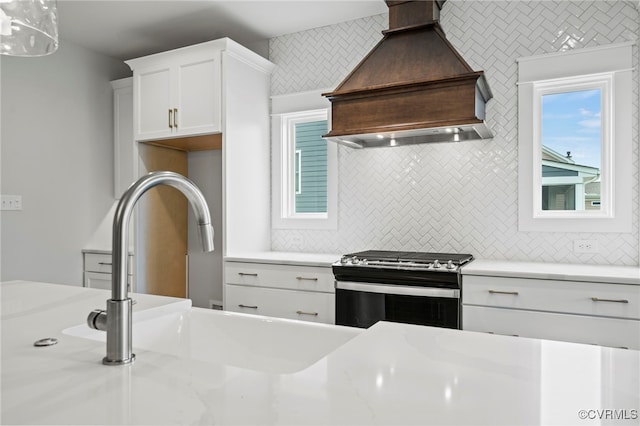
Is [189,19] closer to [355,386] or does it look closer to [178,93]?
A: [178,93]

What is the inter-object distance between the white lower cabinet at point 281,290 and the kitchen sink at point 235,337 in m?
1.52

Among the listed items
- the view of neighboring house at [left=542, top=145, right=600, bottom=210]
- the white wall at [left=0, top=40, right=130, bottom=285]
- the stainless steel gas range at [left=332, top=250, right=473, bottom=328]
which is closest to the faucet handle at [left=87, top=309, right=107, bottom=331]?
the stainless steel gas range at [left=332, top=250, right=473, bottom=328]

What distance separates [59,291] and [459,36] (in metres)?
2.91

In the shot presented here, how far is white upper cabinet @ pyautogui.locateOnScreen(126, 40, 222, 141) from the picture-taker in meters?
3.38

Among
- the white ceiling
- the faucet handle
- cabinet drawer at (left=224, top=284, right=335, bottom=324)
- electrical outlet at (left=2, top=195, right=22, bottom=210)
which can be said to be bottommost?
cabinet drawer at (left=224, top=284, right=335, bottom=324)

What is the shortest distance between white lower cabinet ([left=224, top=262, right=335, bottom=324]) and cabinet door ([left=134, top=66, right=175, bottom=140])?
1.28 metres

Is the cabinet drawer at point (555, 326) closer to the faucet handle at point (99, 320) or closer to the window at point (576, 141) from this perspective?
the window at point (576, 141)

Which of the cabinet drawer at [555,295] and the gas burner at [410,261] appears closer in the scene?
the cabinet drawer at [555,295]

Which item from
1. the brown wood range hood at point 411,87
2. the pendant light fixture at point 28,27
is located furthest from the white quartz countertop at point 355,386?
the brown wood range hood at point 411,87

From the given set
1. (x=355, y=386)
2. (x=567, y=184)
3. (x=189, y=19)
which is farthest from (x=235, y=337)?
(x=189, y=19)

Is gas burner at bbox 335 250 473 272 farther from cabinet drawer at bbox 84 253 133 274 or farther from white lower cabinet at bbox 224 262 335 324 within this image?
cabinet drawer at bbox 84 253 133 274

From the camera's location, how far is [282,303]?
310cm

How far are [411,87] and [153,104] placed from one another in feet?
7.22

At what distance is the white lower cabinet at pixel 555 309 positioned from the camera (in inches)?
86.9
